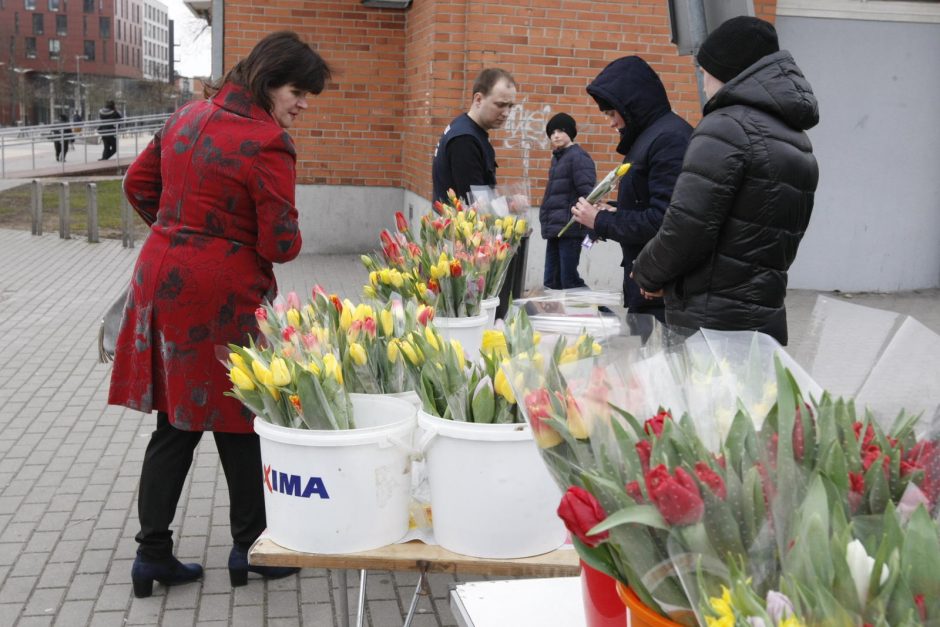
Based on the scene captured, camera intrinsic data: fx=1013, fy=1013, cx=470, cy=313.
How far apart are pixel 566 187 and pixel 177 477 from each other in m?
5.54

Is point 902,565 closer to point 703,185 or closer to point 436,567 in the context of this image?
point 436,567

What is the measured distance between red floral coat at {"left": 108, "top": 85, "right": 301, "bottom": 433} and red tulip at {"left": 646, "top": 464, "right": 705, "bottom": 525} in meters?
2.37

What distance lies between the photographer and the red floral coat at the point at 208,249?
342 cm

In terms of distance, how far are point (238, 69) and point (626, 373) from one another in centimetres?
227

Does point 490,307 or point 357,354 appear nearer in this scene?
point 357,354

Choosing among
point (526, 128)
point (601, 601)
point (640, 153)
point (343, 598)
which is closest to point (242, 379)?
point (343, 598)

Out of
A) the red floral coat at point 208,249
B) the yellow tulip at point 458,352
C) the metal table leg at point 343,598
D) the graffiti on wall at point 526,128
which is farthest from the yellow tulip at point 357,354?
the graffiti on wall at point 526,128

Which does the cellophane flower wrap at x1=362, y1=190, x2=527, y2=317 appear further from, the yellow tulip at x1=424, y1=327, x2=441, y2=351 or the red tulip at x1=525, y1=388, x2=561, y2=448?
the red tulip at x1=525, y1=388, x2=561, y2=448

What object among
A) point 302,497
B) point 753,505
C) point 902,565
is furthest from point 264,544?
point 902,565

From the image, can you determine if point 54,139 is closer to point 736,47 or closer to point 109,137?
point 109,137

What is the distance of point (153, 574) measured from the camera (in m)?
3.85

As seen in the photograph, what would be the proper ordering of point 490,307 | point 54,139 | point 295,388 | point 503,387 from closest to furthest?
point 503,387
point 295,388
point 490,307
point 54,139

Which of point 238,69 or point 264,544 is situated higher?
point 238,69

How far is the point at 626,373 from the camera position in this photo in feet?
5.76
